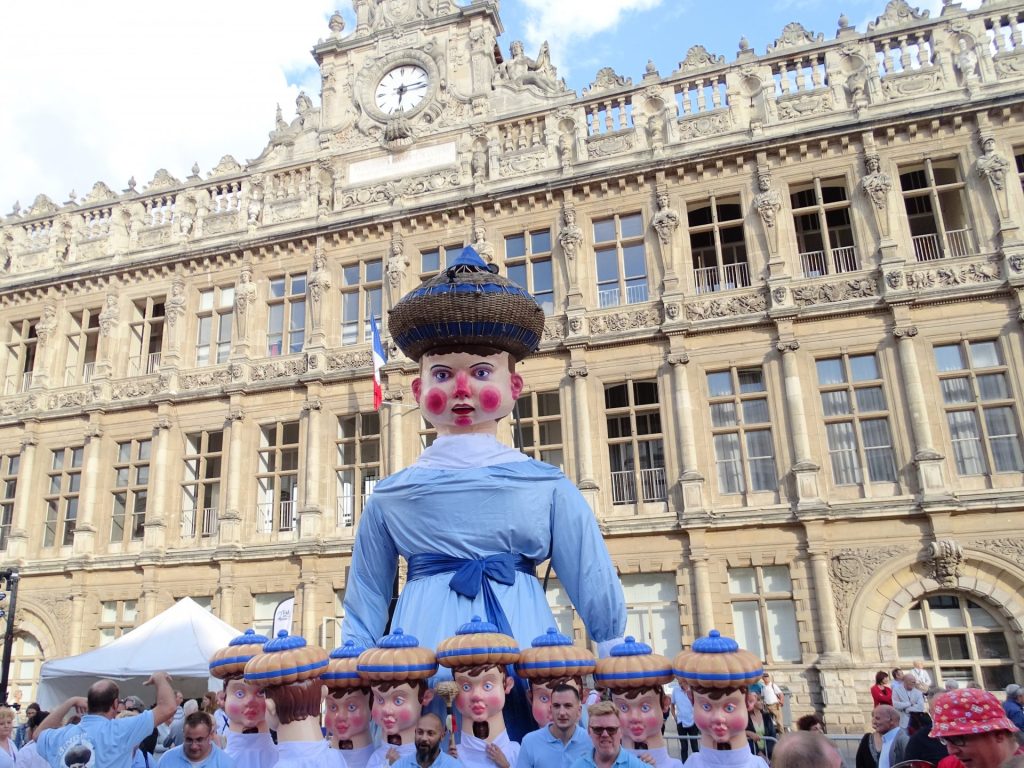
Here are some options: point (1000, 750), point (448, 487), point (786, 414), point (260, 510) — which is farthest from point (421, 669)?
point (260, 510)

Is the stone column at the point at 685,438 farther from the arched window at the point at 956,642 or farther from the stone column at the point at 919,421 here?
the arched window at the point at 956,642

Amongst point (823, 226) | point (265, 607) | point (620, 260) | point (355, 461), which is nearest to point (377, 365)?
point (355, 461)

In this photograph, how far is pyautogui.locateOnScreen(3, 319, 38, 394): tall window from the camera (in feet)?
61.0

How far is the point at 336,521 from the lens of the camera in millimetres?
15109

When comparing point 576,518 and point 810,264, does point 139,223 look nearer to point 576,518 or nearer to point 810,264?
point 810,264

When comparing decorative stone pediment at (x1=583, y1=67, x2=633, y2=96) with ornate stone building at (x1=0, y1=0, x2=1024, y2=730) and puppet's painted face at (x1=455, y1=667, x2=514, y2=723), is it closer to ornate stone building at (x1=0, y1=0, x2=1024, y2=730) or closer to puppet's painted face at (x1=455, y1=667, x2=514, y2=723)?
ornate stone building at (x1=0, y1=0, x2=1024, y2=730)

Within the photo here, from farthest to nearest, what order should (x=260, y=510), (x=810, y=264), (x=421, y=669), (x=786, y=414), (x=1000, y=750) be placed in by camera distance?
(x=260, y=510)
(x=810, y=264)
(x=786, y=414)
(x=421, y=669)
(x=1000, y=750)

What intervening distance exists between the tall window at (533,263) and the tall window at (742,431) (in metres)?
3.56

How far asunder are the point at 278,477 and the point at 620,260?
25.6 ft

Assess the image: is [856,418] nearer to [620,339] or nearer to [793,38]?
[620,339]

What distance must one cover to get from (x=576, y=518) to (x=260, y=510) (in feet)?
41.3

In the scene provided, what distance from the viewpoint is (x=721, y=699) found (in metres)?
3.10

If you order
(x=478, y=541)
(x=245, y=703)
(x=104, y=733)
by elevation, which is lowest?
(x=104, y=733)

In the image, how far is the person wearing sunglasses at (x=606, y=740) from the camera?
2.87 meters
